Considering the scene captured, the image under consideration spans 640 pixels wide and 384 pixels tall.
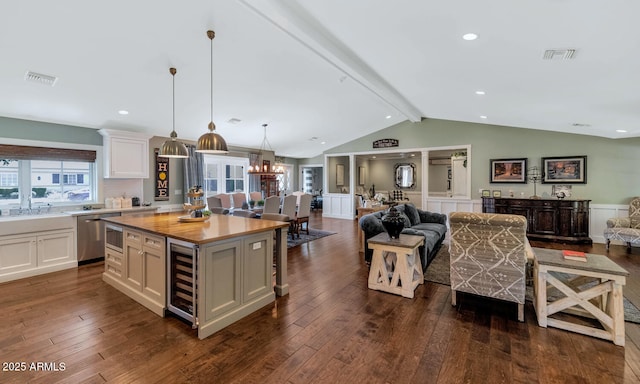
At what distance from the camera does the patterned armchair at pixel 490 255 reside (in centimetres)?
272

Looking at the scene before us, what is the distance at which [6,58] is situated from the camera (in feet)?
10.00

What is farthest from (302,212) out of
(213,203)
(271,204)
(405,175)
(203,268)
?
(405,175)

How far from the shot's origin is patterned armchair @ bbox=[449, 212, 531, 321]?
107 inches

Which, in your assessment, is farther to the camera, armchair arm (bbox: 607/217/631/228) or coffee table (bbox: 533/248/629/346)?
armchair arm (bbox: 607/217/631/228)

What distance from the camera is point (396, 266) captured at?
342 cm

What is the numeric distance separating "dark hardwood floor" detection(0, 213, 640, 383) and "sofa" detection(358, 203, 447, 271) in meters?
0.89

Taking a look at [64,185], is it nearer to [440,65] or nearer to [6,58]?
[6,58]

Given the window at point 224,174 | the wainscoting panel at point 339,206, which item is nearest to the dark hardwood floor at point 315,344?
→ the window at point 224,174

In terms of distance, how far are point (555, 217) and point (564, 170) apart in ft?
3.69

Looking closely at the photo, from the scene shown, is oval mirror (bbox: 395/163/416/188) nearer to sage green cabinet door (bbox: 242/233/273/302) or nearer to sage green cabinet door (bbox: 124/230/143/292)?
sage green cabinet door (bbox: 242/233/273/302)

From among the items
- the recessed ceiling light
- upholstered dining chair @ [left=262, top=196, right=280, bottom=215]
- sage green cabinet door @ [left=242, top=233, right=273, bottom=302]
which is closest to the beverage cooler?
sage green cabinet door @ [left=242, top=233, right=273, bottom=302]

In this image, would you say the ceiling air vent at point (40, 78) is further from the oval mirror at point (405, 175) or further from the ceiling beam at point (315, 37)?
the oval mirror at point (405, 175)

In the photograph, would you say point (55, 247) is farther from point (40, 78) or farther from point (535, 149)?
point (535, 149)

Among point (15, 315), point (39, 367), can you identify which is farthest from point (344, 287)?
point (15, 315)
